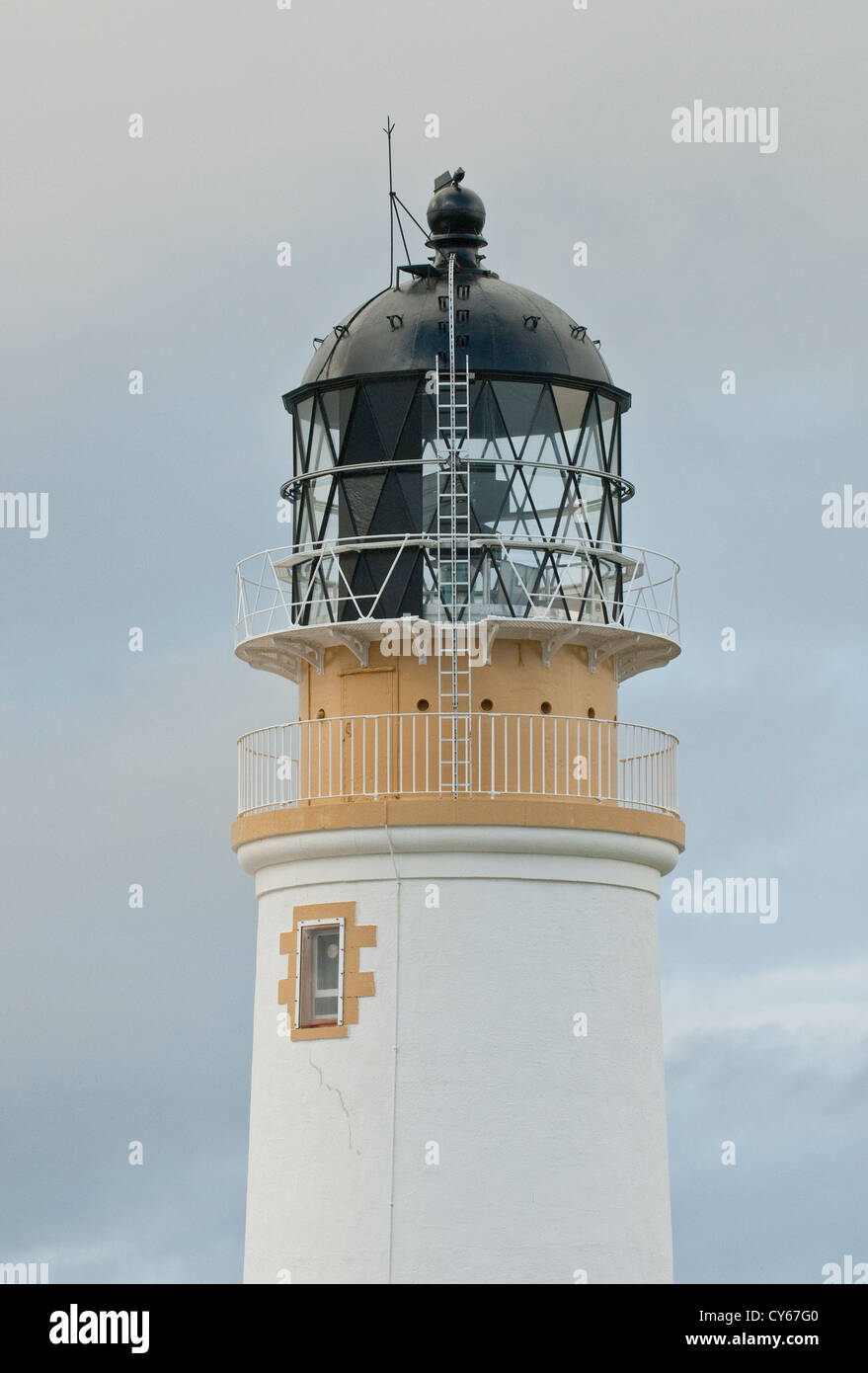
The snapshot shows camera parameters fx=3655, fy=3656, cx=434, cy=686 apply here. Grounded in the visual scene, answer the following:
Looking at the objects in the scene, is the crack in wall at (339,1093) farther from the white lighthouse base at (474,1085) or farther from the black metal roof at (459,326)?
the black metal roof at (459,326)

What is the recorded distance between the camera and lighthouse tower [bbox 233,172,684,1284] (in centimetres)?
4381

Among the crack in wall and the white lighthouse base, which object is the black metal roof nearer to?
the white lighthouse base

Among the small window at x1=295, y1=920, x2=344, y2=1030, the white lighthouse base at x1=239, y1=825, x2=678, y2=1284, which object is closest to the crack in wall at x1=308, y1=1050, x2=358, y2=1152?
the white lighthouse base at x1=239, y1=825, x2=678, y2=1284

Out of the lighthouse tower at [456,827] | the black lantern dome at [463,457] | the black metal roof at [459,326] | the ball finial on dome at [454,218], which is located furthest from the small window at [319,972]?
the ball finial on dome at [454,218]

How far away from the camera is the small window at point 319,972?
44.8 metres

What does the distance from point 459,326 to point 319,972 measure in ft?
26.9

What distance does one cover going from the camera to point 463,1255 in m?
43.4

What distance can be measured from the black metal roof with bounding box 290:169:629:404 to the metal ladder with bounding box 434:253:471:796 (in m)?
0.49

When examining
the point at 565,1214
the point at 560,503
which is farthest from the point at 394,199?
the point at 565,1214

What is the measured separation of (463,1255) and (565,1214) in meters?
1.37

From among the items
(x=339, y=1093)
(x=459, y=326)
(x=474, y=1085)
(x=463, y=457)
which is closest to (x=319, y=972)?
(x=339, y=1093)
